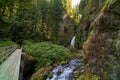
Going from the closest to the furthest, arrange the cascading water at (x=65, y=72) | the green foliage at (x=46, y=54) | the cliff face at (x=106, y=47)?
the cliff face at (x=106, y=47) → the cascading water at (x=65, y=72) → the green foliage at (x=46, y=54)

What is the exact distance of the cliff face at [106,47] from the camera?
5.75 metres

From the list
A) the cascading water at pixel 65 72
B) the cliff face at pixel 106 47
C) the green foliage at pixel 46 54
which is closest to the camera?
the cliff face at pixel 106 47

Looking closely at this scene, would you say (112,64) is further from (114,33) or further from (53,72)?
(53,72)

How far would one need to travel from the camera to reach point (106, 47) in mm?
6203

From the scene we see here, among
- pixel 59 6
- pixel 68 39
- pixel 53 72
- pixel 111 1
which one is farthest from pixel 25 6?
pixel 111 1

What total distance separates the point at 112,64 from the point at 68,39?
19097mm

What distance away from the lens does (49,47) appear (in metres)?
13.2

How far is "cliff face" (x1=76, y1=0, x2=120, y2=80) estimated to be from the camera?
5750mm

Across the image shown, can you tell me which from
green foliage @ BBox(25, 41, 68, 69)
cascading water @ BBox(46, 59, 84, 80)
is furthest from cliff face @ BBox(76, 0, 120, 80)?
green foliage @ BBox(25, 41, 68, 69)

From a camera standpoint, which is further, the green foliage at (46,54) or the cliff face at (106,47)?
the green foliage at (46,54)

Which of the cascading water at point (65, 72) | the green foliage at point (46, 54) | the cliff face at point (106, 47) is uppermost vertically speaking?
the cliff face at point (106, 47)

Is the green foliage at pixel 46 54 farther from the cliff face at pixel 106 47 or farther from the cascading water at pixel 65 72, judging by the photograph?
the cliff face at pixel 106 47

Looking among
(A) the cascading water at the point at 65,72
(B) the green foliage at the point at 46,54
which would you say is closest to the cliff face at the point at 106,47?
(A) the cascading water at the point at 65,72

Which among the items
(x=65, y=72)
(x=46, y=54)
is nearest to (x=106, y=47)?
(x=65, y=72)
